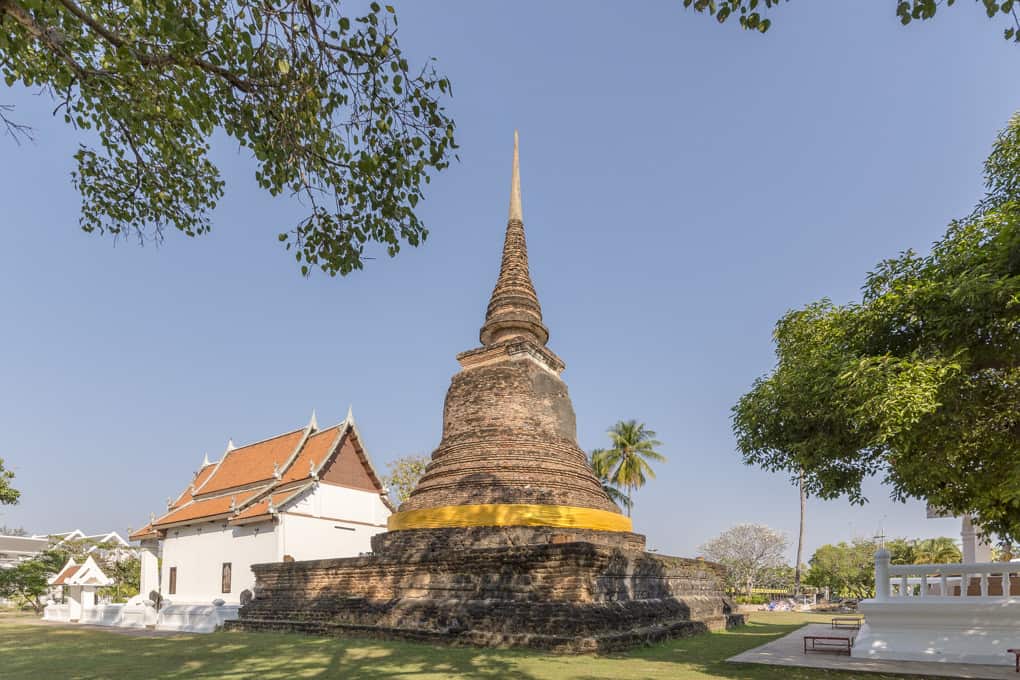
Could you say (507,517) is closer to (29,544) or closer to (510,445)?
(510,445)

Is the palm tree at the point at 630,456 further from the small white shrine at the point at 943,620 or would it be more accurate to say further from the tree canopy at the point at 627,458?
the small white shrine at the point at 943,620

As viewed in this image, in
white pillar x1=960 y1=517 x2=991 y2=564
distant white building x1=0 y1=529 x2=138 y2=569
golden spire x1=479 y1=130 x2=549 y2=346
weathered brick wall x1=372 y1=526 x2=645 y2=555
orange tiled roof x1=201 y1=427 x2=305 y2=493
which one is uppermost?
golden spire x1=479 y1=130 x2=549 y2=346

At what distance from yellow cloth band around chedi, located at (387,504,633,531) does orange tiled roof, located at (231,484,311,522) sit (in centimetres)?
670

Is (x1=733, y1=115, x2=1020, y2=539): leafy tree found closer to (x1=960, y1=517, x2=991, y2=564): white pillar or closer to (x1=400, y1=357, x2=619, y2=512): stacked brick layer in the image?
(x1=400, y1=357, x2=619, y2=512): stacked brick layer

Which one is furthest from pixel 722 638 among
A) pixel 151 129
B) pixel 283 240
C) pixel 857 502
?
pixel 151 129

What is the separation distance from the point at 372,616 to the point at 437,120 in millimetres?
11551

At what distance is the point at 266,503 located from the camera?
2106 centimetres

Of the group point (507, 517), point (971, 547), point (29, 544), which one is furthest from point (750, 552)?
point (29, 544)

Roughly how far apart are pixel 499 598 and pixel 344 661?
128 inches

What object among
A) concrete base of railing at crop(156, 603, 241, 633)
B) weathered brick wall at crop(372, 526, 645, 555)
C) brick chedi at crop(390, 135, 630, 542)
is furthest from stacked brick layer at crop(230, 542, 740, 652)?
brick chedi at crop(390, 135, 630, 542)

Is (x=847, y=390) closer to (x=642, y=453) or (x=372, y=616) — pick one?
(x=372, y=616)

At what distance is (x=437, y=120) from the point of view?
5980 mm

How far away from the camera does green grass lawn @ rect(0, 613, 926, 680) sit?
891 centimetres

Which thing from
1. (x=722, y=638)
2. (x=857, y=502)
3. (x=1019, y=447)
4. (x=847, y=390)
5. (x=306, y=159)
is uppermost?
(x=306, y=159)
